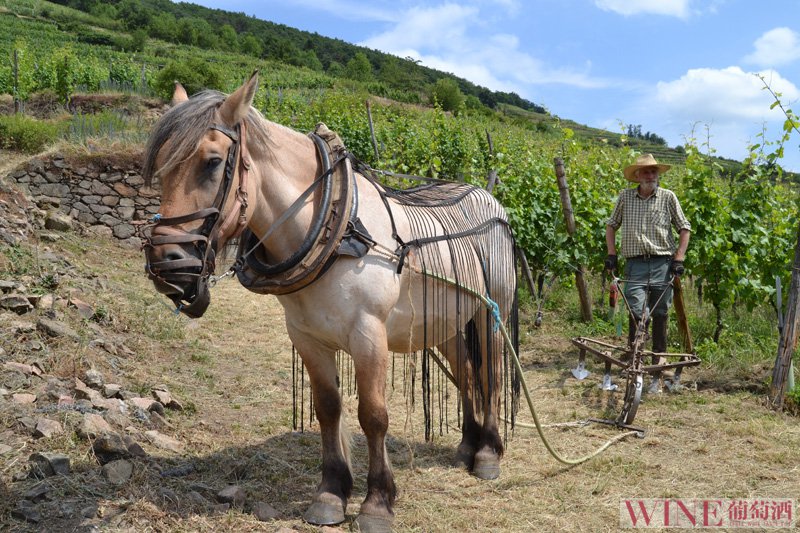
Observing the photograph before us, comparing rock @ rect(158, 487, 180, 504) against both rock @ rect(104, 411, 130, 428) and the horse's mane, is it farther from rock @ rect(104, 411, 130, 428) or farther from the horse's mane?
the horse's mane

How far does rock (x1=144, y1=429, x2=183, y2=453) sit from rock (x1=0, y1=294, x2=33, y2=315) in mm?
2090

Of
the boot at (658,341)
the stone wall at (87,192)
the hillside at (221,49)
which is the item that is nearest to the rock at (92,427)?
the boot at (658,341)

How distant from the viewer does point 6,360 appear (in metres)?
4.04

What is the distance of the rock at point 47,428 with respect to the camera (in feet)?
10.6

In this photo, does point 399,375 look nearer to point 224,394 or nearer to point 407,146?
point 224,394

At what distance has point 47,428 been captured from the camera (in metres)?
3.26

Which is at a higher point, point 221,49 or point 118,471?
point 221,49

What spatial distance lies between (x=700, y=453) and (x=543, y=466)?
110cm

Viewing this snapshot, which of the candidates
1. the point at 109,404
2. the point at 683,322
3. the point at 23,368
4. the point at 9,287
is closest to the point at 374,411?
the point at 109,404

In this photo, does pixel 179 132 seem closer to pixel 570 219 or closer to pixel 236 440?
pixel 236 440

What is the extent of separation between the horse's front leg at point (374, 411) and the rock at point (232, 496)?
0.57 metres

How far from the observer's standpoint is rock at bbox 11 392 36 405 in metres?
3.52

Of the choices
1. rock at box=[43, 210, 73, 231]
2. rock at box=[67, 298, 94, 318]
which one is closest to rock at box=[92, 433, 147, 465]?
rock at box=[67, 298, 94, 318]

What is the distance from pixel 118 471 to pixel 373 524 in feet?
4.09
